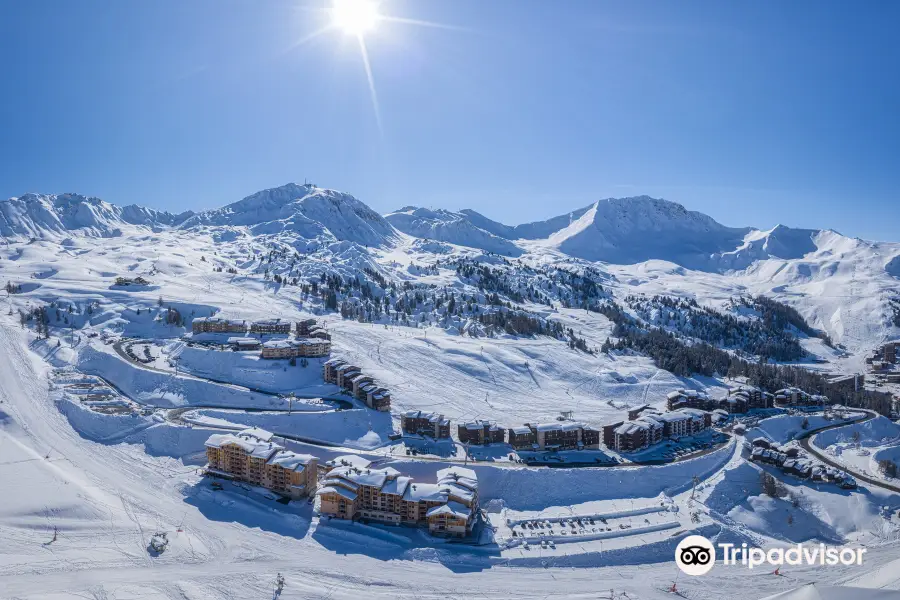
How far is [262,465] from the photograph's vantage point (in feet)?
133

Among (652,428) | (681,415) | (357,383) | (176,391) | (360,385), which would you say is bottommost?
(652,428)

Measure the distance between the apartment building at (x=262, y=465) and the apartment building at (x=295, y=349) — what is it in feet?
78.9

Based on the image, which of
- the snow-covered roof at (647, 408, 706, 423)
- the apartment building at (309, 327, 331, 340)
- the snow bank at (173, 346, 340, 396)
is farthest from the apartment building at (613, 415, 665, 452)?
the apartment building at (309, 327, 331, 340)

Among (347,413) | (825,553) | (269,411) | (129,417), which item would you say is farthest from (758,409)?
(129,417)

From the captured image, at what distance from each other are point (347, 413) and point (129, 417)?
65.6 feet

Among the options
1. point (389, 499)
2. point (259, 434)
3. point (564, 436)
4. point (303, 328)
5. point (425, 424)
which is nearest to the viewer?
point (389, 499)

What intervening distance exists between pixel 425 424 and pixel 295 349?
23788 millimetres

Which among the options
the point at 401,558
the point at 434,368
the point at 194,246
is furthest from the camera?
the point at 194,246

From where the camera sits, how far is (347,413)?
5334 centimetres

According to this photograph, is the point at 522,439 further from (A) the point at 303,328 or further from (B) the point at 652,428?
(A) the point at 303,328

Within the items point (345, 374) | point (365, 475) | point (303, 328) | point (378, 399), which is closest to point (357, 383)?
point (345, 374)

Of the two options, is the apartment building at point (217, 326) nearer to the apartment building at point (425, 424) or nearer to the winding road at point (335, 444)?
the winding road at point (335, 444)

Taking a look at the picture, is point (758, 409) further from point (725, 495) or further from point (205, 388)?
point (205, 388)

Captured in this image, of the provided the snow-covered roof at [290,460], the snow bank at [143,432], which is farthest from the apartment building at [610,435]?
the snow bank at [143,432]
